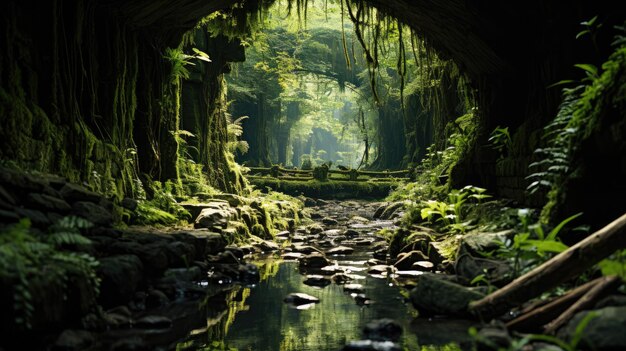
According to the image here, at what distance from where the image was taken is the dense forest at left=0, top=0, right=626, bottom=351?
12.7ft

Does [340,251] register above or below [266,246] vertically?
below

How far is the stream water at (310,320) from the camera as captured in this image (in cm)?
407

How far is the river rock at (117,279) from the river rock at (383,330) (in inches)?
85.1

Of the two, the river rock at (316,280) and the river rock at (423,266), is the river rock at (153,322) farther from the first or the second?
the river rock at (423,266)

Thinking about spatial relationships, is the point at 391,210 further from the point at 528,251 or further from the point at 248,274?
the point at 528,251

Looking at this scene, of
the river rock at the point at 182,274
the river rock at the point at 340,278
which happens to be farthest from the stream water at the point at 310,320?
the river rock at the point at 182,274

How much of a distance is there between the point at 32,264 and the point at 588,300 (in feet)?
12.2

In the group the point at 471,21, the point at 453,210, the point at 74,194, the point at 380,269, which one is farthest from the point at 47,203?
the point at 471,21

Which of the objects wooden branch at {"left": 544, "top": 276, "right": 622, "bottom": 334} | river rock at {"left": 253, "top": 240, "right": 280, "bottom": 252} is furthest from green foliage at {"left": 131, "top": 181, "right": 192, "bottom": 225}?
wooden branch at {"left": 544, "top": 276, "right": 622, "bottom": 334}

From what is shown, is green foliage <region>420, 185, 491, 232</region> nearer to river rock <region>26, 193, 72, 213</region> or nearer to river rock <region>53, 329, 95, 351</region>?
river rock <region>26, 193, 72, 213</region>

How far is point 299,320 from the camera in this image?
4855mm

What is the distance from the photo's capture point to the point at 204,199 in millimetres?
11219

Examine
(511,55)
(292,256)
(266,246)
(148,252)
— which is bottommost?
(148,252)

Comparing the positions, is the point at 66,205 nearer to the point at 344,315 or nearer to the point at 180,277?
the point at 180,277
